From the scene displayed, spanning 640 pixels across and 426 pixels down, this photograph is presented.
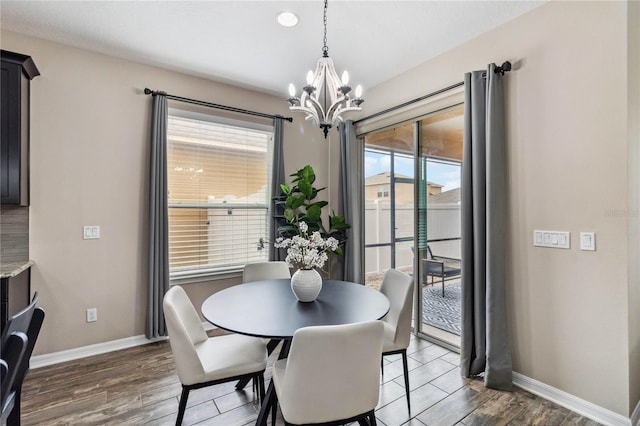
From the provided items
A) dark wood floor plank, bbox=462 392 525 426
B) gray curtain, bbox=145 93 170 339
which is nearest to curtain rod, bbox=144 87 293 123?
gray curtain, bbox=145 93 170 339

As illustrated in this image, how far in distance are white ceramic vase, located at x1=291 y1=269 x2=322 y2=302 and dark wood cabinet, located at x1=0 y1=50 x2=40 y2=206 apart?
7.54 ft

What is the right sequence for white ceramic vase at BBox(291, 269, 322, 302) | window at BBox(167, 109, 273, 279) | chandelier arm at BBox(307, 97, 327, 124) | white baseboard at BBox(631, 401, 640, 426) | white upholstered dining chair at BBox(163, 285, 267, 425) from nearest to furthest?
white upholstered dining chair at BBox(163, 285, 267, 425)
white baseboard at BBox(631, 401, 640, 426)
white ceramic vase at BBox(291, 269, 322, 302)
chandelier arm at BBox(307, 97, 327, 124)
window at BBox(167, 109, 273, 279)

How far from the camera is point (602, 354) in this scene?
1.98 metres

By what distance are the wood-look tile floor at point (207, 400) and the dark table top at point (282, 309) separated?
28.8 inches

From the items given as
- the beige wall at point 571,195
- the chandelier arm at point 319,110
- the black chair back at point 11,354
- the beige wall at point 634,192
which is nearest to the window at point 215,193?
the chandelier arm at point 319,110

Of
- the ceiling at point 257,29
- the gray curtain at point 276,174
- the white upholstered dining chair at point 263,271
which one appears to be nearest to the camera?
the ceiling at point 257,29

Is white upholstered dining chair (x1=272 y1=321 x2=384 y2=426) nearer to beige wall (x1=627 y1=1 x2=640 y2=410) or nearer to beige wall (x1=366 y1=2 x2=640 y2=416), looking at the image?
beige wall (x1=366 y1=2 x2=640 y2=416)

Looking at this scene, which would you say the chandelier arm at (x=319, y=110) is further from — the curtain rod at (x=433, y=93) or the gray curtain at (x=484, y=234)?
the curtain rod at (x=433, y=93)

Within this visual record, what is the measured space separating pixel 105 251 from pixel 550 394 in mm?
3870

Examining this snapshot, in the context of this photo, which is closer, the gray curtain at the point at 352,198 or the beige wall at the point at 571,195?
the beige wall at the point at 571,195

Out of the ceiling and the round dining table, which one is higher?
the ceiling

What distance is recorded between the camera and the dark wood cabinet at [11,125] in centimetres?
235

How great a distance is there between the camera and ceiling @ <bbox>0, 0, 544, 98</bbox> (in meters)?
2.29

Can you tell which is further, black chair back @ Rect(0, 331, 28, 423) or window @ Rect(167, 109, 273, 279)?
window @ Rect(167, 109, 273, 279)
